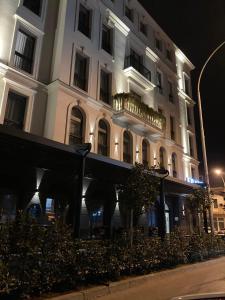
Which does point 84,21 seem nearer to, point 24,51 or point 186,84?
point 24,51

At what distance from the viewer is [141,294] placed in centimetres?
694

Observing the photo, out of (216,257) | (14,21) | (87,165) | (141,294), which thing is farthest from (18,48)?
(216,257)

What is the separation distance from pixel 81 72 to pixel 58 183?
24.1 ft

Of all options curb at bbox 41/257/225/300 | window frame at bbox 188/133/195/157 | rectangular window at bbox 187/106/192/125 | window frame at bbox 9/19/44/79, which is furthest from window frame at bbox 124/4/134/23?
curb at bbox 41/257/225/300

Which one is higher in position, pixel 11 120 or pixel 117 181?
pixel 11 120

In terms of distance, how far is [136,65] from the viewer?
20906 mm

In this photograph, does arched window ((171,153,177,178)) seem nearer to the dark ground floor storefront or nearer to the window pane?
the dark ground floor storefront

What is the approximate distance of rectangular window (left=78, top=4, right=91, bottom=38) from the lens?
57.3ft

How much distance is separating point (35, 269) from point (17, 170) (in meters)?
5.73

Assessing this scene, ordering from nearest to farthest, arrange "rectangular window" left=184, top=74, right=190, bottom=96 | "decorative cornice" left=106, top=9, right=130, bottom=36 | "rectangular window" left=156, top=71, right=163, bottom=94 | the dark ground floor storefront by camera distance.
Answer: the dark ground floor storefront < "decorative cornice" left=106, top=9, right=130, bottom=36 < "rectangular window" left=156, top=71, right=163, bottom=94 < "rectangular window" left=184, top=74, right=190, bottom=96

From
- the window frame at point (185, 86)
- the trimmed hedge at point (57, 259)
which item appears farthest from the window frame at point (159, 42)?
the trimmed hedge at point (57, 259)

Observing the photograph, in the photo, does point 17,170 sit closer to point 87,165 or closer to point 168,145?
point 87,165

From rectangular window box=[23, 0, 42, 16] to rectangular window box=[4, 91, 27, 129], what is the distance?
5.25 m

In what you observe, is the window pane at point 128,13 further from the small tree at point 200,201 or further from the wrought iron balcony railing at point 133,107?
the small tree at point 200,201
